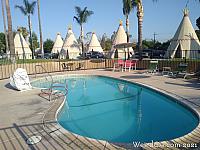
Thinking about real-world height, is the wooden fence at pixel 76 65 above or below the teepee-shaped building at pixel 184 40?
below

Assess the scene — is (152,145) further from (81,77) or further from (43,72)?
(43,72)

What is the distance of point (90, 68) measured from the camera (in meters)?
19.2

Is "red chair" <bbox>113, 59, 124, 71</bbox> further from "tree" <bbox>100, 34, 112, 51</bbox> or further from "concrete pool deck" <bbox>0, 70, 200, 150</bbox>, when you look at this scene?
"tree" <bbox>100, 34, 112, 51</bbox>

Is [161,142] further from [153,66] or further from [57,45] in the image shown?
[57,45]

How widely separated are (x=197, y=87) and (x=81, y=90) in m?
5.92

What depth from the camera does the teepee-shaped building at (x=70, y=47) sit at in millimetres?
32531

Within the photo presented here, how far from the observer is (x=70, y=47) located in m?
32.6

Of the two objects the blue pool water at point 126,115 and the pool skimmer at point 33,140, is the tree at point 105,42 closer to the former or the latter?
the blue pool water at point 126,115

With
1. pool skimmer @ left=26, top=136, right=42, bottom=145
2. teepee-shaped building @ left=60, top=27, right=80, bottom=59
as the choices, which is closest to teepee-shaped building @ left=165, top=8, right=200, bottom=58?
teepee-shaped building @ left=60, top=27, right=80, bottom=59

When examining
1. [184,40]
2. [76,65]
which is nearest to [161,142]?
[76,65]

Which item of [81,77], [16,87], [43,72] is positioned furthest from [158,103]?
[43,72]

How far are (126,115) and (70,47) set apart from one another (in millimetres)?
26551

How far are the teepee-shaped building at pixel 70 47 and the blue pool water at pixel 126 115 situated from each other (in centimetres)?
2190

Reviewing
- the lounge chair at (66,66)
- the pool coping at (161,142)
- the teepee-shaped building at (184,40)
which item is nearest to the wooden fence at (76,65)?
the lounge chair at (66,66)
